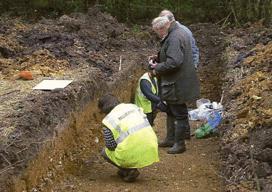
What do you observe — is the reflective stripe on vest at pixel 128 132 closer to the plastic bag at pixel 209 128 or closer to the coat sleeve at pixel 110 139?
the coat sleeve at pixel 110 139

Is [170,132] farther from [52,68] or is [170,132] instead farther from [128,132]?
[52,68]

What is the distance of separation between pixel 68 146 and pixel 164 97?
1.53 meters

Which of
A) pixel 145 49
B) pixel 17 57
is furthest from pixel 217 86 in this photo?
pixel 17 57

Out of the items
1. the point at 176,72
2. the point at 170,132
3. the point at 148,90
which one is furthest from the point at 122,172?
the point at 148,90

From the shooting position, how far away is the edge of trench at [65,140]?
5.97m

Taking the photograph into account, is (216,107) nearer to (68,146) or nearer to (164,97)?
(164,97)

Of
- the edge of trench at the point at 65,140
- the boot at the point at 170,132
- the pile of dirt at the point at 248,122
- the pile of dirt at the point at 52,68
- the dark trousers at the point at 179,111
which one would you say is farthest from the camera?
the boot at the point at 170,132

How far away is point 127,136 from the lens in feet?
21.9

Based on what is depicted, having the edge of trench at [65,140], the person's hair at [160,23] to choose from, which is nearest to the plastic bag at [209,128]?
the edge of trench at [65,140]

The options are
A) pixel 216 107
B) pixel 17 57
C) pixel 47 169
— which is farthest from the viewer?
pixel 17 57

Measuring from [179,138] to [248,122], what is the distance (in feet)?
4.56

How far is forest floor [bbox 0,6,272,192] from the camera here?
6.22m

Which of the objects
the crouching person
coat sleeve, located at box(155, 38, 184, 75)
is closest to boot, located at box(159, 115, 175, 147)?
coat sleeve, located at box(155, 38, 184, 75)

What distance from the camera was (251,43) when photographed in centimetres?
1299
